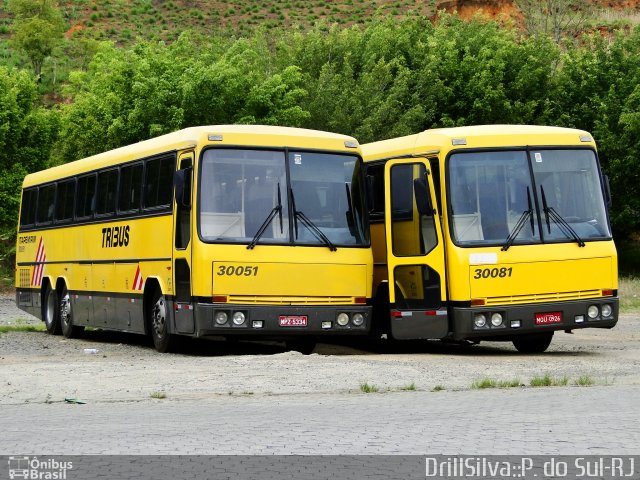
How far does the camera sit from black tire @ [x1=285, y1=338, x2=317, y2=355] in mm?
22075

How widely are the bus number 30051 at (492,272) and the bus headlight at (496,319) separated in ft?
1.85

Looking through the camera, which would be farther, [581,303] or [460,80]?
[460,80]

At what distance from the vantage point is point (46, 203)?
29297 mm

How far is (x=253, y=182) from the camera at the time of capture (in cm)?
2019

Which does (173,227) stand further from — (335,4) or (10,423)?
(335,4)

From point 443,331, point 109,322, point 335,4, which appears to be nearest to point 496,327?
point 443,331

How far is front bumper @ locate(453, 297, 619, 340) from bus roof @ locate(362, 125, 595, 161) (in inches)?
95.2

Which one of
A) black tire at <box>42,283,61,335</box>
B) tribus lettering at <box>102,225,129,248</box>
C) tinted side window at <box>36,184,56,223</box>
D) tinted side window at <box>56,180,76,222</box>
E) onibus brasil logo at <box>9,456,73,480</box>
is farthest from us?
tinted side window at <box>36,184,56,223</box>

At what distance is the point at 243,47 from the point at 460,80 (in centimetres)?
1021

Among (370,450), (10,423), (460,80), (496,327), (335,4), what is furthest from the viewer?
(335,4)

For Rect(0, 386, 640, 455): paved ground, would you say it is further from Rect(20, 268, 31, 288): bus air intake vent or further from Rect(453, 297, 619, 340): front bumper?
Rect(20, 268, 31, 288): bus air intake vent

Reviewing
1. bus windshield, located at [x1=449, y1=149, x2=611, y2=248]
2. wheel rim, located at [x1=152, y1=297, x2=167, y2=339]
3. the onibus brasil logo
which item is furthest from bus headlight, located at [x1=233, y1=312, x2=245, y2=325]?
the onibus brasil logo

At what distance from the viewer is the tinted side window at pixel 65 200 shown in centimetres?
2708

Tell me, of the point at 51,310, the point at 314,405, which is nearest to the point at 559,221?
the point at 314,405
